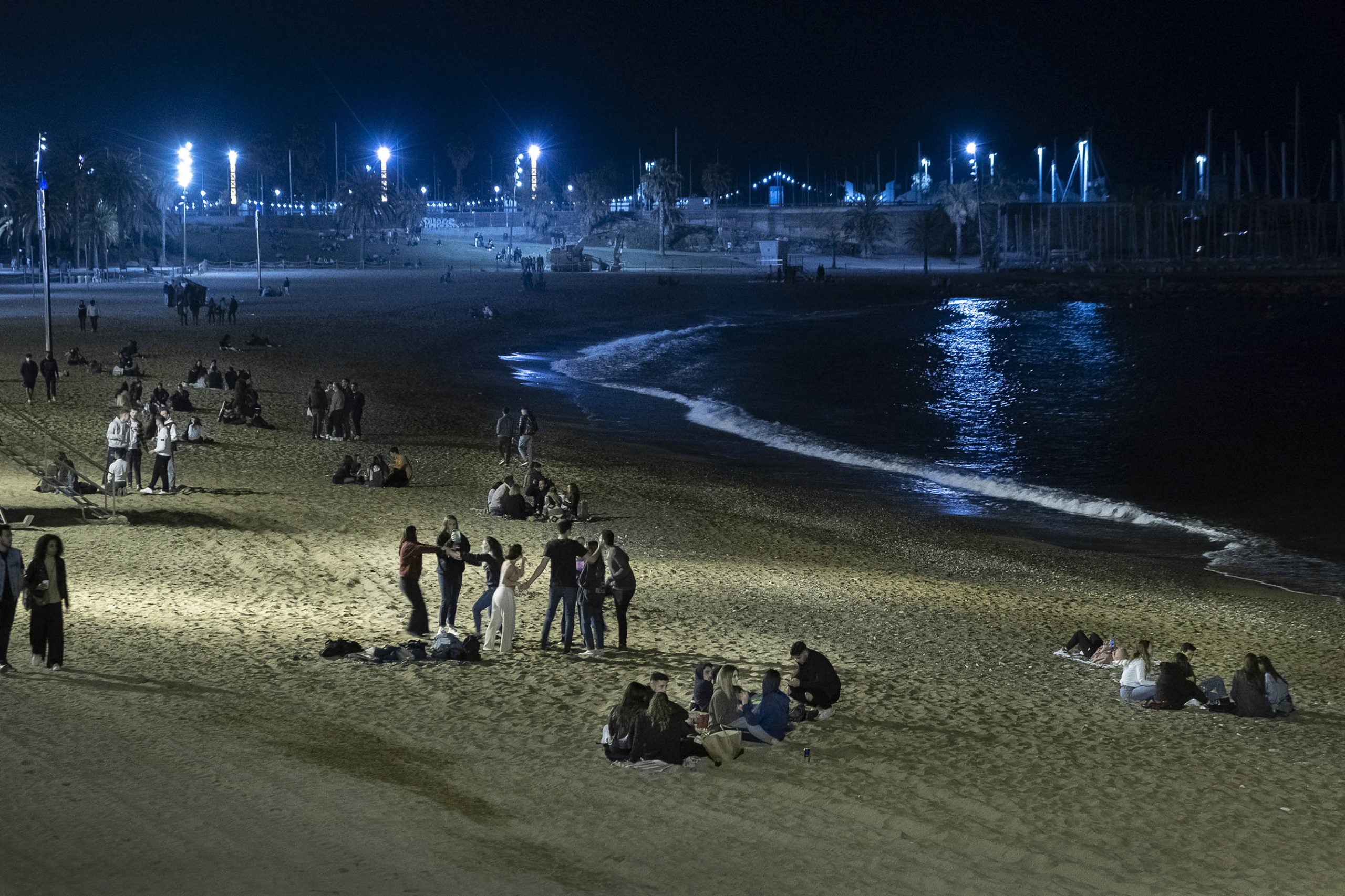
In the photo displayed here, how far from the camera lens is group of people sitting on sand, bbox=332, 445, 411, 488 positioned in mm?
20969

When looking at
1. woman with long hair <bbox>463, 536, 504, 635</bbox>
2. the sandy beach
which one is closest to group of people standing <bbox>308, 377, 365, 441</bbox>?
the sandy beach

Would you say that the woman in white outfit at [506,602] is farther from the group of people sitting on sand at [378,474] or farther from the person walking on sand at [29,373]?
the person walking on sand at [29,373]

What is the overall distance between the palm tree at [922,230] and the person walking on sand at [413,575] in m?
127

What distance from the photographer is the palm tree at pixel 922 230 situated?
5374 inches

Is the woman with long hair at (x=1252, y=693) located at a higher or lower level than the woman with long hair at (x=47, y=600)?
lower

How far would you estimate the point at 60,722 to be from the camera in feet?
30.8

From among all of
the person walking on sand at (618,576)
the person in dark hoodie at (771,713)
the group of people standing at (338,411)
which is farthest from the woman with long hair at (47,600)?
the group of people standing at (338,411)

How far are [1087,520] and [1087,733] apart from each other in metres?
12.6

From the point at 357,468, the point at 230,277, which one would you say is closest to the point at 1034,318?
the point at 230,277

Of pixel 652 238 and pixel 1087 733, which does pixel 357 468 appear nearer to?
pixel 1087 733

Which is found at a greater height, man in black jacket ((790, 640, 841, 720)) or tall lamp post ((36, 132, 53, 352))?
tall lamp post ((36, 132, 53, 352))

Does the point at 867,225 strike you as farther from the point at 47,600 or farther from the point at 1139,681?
the point at 47,600

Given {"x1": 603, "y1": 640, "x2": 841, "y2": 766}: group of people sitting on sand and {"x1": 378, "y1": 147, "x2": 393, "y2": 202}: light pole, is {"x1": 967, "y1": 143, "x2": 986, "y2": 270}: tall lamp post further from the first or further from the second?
{"x1": 603, "y1": 640, "x2": 841, "y2": 766}: group of people sitting on sand

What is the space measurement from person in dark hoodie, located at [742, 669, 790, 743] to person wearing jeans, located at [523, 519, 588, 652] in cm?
266
